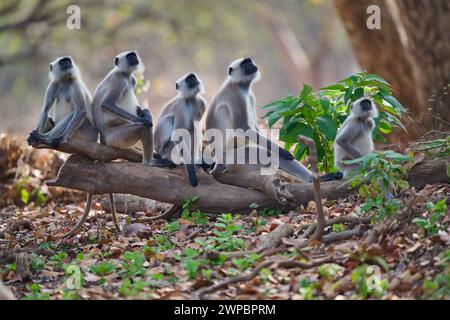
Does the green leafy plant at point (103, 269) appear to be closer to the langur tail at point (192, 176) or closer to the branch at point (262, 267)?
the branch at point (262, 267)

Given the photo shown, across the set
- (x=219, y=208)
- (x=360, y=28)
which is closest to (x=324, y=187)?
(x=219, y=208)

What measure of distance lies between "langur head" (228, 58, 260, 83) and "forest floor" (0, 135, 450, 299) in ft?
4.11

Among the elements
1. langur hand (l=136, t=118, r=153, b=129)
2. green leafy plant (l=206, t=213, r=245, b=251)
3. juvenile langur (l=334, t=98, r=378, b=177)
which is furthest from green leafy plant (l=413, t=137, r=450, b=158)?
langur hand (l=136, t=118, r=153, b=129)

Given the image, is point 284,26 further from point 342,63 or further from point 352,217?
point 352,217

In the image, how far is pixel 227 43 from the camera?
1073 inches

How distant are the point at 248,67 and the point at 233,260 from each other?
7.79 feet

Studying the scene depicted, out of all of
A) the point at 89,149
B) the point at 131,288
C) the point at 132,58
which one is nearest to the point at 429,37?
the point at 132,58

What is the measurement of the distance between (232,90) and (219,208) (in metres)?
1.12

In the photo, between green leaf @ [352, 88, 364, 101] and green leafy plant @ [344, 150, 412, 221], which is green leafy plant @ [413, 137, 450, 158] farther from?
green leafy plant @ [344, 150, 412, 221]

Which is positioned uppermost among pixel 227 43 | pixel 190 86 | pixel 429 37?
pixel 227 43

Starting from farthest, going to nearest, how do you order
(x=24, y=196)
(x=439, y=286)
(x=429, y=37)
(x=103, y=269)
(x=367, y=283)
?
(x=429, y=37), (x=24, y=196), (x=103, y=269), (x=367, y=283), (x=439, y=286)

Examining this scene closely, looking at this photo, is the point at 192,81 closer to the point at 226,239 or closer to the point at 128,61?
the point at 128,61

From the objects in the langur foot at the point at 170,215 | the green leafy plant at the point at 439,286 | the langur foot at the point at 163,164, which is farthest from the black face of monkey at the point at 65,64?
the green leafy plant at the point at 439,286

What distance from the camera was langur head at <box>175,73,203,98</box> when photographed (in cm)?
605
